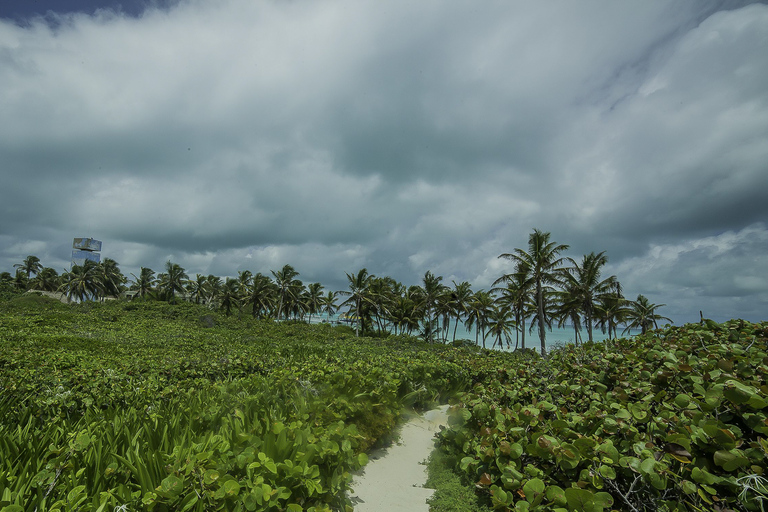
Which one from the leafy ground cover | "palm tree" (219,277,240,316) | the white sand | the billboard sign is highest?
the billboard sign

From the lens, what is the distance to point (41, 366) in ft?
22.2

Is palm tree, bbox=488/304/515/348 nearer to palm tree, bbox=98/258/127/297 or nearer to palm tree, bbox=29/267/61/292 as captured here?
palm tree, bbox=98/258/127/297

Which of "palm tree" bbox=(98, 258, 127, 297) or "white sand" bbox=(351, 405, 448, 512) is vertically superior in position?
"palm tree" bbox=(98, 258, 127, 297)

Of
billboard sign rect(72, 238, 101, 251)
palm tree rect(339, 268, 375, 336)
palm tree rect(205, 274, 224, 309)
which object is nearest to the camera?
palm tree rect(339, 268, 375, 336)

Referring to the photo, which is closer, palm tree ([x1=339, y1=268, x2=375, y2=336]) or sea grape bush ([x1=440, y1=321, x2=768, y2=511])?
sea grape bush ([x1=440, y1=321, x2=768, y2=511])

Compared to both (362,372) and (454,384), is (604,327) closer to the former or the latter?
(454,384)

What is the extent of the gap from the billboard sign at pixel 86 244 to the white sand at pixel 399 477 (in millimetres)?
120098

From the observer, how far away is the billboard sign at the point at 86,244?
93.9 metres

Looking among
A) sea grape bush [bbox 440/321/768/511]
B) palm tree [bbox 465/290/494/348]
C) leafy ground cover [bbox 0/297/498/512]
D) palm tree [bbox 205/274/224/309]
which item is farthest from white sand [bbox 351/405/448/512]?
palm tree [bbox 205/274/224/309]

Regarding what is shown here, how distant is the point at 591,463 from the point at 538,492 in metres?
0.49

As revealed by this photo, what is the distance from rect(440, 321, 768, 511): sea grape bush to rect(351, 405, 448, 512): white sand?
2.53 feet

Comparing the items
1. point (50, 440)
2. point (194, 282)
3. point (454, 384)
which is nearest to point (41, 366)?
point (50, 440)

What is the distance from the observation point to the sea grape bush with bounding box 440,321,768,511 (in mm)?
2018

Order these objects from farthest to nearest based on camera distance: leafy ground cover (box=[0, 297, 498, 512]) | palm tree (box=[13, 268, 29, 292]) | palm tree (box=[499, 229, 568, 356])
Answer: palm tree (box=[13, 268, 29, 292]), palm tree (box=[499, 229, 568, 356]), leafy ground cover (box=[0, 297, 498, 512])
